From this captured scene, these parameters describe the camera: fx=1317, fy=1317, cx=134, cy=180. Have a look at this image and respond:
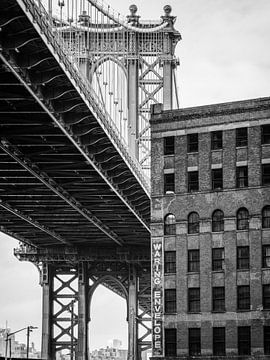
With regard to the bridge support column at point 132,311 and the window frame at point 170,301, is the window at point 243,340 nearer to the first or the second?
the window frame at point 170,301

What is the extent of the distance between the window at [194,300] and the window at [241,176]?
24.4 ft

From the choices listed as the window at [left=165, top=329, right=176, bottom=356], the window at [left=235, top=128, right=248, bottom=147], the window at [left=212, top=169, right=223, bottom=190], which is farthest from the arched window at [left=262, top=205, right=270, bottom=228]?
the window at [left=165, top=329, right=176, bottom=356]

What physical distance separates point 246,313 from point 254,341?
206cm

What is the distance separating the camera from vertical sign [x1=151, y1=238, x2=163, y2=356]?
3406 inches

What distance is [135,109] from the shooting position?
160000mm

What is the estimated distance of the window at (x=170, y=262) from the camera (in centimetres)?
8788

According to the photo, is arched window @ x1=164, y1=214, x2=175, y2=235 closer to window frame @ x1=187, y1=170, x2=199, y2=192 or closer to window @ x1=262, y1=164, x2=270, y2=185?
window frame @ x1=187, y1=170, x2=199, y2=192

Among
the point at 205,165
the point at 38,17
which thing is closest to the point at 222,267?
Answer: the point at 205,165

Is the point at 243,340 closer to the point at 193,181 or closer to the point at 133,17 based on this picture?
the point at 193,181

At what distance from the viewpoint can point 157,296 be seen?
87.7 m

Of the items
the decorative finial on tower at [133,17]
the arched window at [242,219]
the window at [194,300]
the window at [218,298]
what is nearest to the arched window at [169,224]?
the window at [194,300]

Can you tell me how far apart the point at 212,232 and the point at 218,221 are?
83 centimetres

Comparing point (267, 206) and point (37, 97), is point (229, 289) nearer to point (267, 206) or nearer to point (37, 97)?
point (267, 206)

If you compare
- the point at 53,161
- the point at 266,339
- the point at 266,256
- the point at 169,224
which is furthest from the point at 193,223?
the point at 53,161
